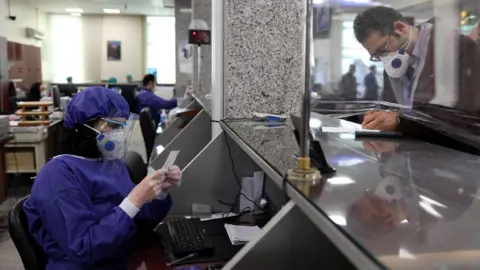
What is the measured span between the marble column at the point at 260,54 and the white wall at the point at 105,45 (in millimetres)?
9329

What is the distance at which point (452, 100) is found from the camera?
1.63 m

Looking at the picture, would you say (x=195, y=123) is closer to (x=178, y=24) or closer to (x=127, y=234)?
(x=127, y=234)

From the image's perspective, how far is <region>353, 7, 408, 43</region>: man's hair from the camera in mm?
1904

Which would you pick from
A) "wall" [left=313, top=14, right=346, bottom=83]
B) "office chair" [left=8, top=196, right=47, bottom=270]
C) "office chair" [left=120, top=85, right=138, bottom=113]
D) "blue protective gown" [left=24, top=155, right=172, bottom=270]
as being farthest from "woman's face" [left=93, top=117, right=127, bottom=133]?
"wall" [left=313, top=14, right=346, bottom=83]

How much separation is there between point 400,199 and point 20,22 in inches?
379

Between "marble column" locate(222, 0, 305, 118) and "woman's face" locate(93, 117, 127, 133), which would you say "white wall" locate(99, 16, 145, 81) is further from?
"woman's face" locate(93, 117, 127, 133)

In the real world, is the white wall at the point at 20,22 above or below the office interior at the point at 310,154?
above

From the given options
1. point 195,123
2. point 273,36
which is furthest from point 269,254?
point 195,123

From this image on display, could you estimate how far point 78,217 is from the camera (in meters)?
1.33

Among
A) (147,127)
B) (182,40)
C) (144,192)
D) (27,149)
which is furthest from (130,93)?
(144,192)

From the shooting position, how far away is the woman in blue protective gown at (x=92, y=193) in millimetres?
1322

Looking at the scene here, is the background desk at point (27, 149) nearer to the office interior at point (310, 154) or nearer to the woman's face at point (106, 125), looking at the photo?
the office interior at point (310, 154)

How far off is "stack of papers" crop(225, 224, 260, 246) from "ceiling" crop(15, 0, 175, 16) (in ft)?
24.7

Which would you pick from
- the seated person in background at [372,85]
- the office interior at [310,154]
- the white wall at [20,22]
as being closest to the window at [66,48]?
the white wall at [20,22]
